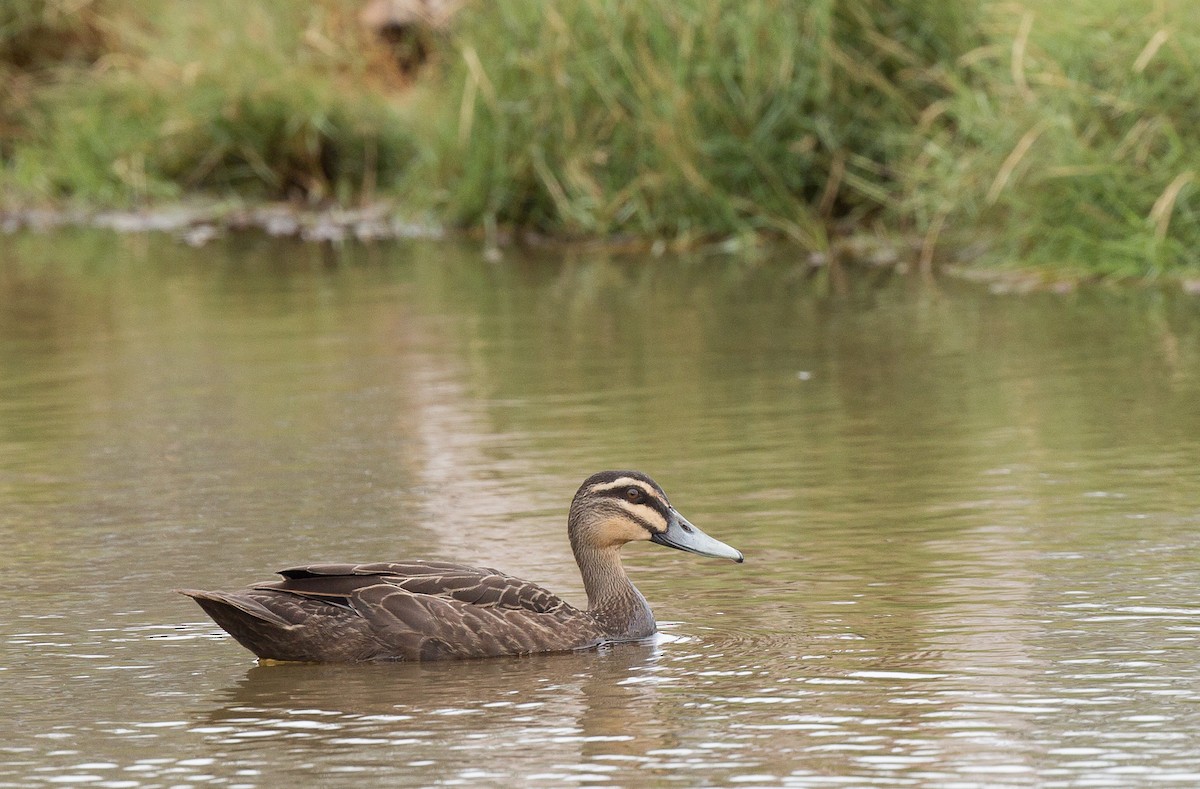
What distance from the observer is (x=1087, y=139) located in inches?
707

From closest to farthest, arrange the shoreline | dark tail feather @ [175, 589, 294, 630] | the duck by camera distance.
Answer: dark tail feather @ [175, 589, 294, 630] → the duck → the shoreline

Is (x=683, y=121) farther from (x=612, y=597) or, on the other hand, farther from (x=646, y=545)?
(x=612, y=597)

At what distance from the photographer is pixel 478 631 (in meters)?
8.16

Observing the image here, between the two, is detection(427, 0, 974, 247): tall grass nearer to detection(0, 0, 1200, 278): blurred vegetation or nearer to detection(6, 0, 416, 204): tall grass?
detection(0, 0, 1200, 278): blurred vegetation

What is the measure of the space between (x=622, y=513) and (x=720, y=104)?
12756 mm

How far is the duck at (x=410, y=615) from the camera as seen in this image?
807 cm

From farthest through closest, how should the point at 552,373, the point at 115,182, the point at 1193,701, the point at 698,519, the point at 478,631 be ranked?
1. the point at 115,182
2. the point at 552,373
3. the point at 698,519
4. the point at 478,631
5. the point at 1193,701

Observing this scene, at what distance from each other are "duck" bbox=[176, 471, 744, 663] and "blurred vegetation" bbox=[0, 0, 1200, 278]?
9870 millimetres

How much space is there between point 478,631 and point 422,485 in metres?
3.44

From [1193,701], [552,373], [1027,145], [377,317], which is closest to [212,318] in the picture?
[377,317]

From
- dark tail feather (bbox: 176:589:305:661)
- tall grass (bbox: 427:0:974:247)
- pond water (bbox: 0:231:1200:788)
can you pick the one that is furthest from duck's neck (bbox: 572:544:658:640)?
tall grass (bbox: 427:0:974:247)

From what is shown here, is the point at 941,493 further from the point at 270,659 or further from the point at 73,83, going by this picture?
the point at 73,83

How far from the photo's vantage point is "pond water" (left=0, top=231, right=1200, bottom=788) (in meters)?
7.03

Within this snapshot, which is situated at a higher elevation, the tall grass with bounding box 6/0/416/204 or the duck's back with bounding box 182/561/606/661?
the tall grass with bounding box 6/0/416/204
